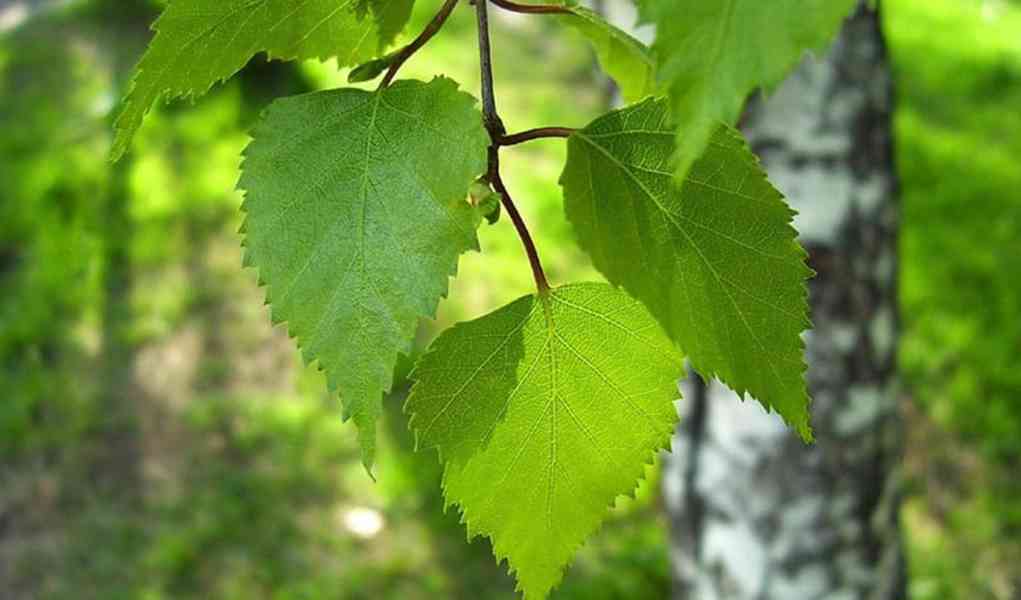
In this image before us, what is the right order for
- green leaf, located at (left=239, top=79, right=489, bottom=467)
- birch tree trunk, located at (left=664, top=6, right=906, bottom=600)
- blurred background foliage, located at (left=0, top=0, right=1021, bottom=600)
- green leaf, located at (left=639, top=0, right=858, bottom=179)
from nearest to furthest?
green leaf, located at (left=639, top=0, right=858, bottom=179)
green leaf, located at (left=239, top=79, right=489, bottom=467)
birch tree trunk, located at (left=664, top=6, right=906, bottom=600)
blurred background foliage, located at (left=0, top=0, right=1021, bottom=600)

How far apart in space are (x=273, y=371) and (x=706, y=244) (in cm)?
289

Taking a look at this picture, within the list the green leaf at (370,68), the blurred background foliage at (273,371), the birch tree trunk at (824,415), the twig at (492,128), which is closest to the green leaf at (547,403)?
the twig at (492,128)

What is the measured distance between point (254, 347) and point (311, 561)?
0.77 metres

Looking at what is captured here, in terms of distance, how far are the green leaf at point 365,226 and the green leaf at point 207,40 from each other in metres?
0.04

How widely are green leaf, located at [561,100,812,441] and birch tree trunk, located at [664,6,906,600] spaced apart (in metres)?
1.32

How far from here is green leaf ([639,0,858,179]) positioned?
37cm

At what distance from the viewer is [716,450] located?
6.53ft

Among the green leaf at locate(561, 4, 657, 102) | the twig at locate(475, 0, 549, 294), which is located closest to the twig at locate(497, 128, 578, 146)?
the twig at locate(475, 0, 549, 294)

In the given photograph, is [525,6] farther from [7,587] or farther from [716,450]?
[7,587]

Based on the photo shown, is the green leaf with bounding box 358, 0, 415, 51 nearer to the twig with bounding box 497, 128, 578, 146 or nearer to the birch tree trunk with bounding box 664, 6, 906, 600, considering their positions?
the twig with bounding box 497, 128, 578, 146

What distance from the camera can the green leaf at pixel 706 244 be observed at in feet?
Answer: 1.65

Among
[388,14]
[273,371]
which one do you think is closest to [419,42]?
[388,14]

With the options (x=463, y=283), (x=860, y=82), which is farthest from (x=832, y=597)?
(x=463, y=283)

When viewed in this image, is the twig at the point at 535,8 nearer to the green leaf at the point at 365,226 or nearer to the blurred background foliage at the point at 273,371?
the green leaf at the point at 365,226
